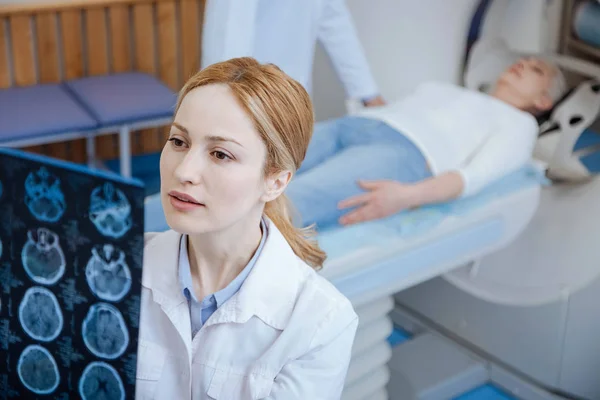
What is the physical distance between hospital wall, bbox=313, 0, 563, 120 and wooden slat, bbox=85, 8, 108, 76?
4.14 ft

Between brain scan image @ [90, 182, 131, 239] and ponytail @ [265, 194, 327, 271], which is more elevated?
brain scan image @ [90, 182, 131, 239]

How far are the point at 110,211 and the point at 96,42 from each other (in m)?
3.04

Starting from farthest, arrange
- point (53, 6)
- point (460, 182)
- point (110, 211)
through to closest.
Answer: point (53, 6), point (460, 182), point (110, 211)

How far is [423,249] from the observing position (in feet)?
7.11

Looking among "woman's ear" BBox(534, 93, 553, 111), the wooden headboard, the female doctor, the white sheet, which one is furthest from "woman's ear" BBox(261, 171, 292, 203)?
the wooden headboard

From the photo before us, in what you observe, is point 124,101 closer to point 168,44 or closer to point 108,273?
point 168,44

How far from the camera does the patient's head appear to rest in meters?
2.66

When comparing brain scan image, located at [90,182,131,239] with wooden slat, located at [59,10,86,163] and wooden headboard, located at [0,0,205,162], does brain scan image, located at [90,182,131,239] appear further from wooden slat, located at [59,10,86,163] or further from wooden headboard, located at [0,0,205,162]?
wooden slat, located at [59,10,86,163]

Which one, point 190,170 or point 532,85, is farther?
point 532,85

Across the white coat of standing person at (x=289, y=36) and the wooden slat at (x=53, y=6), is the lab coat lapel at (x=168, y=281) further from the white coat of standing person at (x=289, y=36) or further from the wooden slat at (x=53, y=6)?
the wooden slat at (x=53, y=6)

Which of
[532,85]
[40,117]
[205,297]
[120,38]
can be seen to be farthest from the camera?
[120,38]

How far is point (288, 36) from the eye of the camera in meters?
2.41

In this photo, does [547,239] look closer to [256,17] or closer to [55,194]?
[256,17]

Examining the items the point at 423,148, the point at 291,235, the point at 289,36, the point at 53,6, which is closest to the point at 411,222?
the point at 423,148
